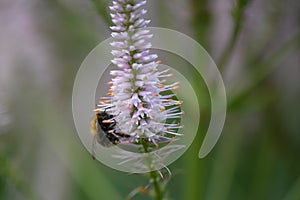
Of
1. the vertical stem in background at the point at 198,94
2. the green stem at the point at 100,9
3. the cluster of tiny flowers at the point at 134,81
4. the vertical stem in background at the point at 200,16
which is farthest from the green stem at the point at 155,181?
the vertical stem in background at the point at 200,16

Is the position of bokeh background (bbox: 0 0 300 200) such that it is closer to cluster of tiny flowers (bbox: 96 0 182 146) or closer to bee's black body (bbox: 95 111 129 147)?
bee's black body (bbox: 95 111 129 147)

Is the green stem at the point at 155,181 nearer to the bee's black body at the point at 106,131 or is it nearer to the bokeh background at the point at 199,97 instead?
the bee's black body at the point at 106,131

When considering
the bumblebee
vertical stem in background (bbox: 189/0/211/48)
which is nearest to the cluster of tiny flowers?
the bumblebee

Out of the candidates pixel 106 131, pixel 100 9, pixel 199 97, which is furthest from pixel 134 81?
pixel 199 97

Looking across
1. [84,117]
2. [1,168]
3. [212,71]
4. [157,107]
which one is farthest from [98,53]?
[157,107]

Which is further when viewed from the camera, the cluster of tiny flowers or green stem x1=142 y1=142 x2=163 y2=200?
green stem x1=142 y1=142 x2=163 y2=200

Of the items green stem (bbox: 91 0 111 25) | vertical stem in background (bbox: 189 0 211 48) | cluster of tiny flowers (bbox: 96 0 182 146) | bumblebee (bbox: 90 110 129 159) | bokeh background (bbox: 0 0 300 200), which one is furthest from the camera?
bokeh background (bbox: 0 0 300 200)
